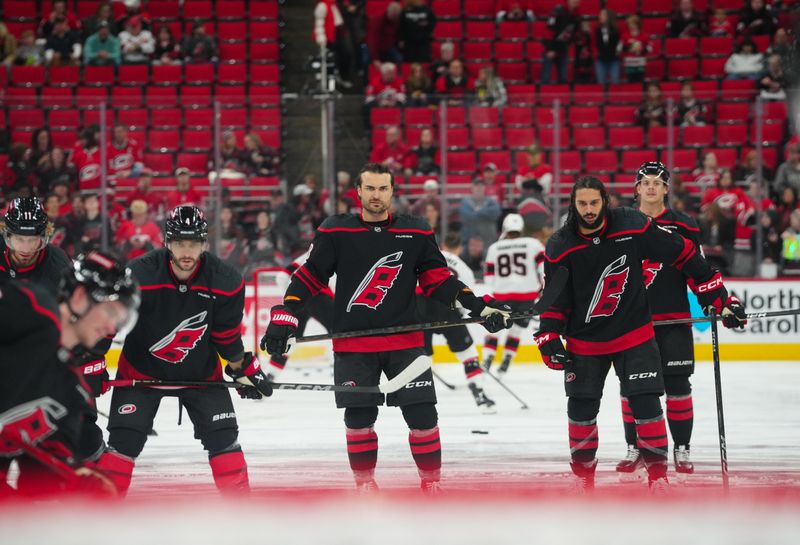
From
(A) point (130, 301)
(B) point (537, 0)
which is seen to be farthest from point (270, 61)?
(A) point (130, 301)

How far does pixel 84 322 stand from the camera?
117 inches

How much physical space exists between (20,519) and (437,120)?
27.3 feet

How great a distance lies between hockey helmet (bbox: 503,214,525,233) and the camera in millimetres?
8555

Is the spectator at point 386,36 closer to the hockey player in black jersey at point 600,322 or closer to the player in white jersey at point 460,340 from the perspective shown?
the player in white jersey at point 460,340

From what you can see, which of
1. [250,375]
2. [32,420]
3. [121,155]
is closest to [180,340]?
[250,375]

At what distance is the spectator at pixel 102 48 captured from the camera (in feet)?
40.8

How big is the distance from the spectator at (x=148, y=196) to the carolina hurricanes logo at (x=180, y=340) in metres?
5.56

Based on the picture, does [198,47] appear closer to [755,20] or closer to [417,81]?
[417,81]

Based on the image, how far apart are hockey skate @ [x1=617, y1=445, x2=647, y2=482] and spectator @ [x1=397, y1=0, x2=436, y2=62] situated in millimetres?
8145

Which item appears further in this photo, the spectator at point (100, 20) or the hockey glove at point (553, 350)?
the spectator at point (100, 20)

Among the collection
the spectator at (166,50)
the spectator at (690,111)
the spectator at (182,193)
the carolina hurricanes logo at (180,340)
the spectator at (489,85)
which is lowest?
the carolina hurricanes logo at (180,340)

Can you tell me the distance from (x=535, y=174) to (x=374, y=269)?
5.33 meters

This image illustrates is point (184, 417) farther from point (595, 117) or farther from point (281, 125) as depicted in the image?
point (595, 117)

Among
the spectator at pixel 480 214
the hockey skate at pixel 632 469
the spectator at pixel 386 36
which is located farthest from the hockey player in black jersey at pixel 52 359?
the spectator at pixel 386 36
